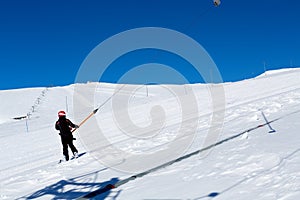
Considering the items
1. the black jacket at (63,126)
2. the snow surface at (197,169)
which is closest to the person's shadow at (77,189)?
the snow surface at (197,169)

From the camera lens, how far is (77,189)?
23.6 ft

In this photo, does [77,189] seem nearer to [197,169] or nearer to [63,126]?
[197,169]

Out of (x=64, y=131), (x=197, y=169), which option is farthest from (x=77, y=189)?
(x=64, y=131)

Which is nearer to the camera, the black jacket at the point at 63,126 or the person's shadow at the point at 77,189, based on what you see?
the person's shadow at the point at 77,189

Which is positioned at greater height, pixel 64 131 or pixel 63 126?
pixel 63 126

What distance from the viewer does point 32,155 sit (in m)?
13.3

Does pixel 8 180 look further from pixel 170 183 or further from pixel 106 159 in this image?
pixel 170 183

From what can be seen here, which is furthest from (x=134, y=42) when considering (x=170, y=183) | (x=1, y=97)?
(x=1, y=97)

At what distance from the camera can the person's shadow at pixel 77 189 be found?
6715 mm

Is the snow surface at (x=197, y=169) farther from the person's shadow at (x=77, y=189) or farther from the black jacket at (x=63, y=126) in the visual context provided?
the black jacket at (x=63, y=126)

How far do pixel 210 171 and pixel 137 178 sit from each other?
159 cm

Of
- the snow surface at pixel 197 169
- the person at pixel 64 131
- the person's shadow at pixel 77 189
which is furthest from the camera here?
the person at pixel 64 131

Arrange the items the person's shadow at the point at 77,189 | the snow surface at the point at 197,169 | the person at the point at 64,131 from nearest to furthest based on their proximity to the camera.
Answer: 1. the snow surface at the point at 197,169
2. the person's shadow at the point at 77,189
3. the person at the point at 64,131

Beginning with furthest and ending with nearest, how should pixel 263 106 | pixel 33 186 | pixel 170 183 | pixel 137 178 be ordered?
pixel 263 106 < pixel 33 186 < pixel 137 178 < pixel 170 183
